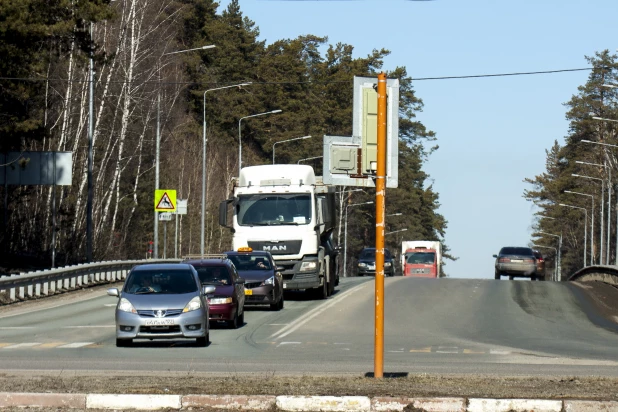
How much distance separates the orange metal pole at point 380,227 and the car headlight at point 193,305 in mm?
7329

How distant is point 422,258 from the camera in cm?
6494

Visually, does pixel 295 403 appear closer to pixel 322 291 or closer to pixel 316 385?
pixel 316 385

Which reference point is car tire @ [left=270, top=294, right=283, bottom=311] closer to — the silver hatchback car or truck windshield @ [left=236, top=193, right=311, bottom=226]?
truck windshield @ [left=236, top=193, right=311, bottom=226]

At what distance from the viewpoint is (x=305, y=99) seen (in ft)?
347

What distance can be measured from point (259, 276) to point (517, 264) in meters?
30.0

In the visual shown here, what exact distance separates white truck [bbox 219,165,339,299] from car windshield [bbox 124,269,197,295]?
1038 cm

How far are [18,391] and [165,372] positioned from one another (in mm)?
3554

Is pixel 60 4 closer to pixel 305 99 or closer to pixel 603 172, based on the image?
pixel 305 99

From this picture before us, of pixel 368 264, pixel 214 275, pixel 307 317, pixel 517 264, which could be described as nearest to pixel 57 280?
pixel 307 317

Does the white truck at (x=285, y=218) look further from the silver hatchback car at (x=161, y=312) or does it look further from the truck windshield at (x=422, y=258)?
the truck windshield at (x=422, y=258)

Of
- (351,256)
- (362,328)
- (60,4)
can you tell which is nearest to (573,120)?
(351,256)

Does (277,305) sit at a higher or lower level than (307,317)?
higher

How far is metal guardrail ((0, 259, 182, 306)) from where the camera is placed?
3225 cm

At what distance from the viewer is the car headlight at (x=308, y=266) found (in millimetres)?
32906
